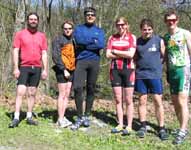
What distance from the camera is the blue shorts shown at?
8.29 m

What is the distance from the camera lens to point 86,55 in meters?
8.48

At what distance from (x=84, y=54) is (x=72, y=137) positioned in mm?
1581

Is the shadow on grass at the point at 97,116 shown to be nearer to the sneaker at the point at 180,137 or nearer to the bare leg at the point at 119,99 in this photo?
the bare leg at the point at 119,99

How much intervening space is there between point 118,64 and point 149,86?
0.71 meters

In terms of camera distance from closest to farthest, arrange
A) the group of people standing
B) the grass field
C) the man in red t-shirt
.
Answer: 1. the grass field
2. the group of people standing
3. the man in red t-shirt

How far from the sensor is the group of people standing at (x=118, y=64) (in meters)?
7.98

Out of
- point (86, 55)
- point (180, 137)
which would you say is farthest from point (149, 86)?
point (86, 55)

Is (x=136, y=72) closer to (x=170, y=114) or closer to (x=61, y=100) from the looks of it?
(x=61, y=100)

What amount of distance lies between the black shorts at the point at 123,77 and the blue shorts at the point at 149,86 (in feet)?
0.44

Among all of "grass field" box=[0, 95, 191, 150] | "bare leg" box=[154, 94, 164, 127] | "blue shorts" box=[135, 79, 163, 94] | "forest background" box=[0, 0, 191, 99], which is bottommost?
"grass field" box=[0, 95, 191, 150]

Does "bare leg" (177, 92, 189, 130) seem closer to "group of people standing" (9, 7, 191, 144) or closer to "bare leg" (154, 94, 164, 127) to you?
"group of people standing" (9, 7, 191, 144)

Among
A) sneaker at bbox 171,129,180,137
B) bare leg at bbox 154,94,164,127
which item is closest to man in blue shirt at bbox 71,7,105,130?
bare leg at bbox 154,94,164,127

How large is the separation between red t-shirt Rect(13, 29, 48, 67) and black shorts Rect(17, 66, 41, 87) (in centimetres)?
10

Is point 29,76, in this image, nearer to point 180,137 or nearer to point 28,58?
point 28,58
